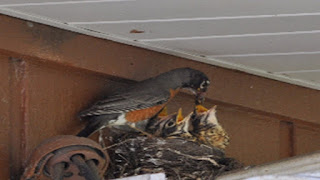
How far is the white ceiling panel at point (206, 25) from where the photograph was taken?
3182 millimetres

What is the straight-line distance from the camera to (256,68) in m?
3.97

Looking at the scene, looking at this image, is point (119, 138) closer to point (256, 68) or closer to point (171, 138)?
point (171, 138)

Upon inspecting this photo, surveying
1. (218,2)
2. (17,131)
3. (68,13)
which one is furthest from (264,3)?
(17,131)

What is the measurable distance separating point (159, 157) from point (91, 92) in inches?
14.2

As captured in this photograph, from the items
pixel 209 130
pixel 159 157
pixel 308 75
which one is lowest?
pixel 159 157

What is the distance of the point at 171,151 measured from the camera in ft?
11.9

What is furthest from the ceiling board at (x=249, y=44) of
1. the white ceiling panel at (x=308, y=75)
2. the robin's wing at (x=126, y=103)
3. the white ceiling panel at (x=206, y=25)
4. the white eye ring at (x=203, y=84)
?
the white ceiling panel at (x=308, y=75)

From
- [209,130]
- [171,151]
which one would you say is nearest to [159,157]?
[171,151]

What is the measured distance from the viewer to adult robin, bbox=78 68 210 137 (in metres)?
3.51

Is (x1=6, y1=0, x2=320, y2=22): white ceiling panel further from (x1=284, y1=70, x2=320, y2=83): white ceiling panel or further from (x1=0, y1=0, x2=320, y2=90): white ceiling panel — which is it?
(x1=284, y1=70, x2=320, y2=83): white ceiling panel

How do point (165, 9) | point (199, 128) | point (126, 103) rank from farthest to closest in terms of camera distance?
point (199, 128), point (126, 103), point (165, 9)

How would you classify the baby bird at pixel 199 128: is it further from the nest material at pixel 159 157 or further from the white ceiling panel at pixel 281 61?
the white ceiling panel at pixel 281 61

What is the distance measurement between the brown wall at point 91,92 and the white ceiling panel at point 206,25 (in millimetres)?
59

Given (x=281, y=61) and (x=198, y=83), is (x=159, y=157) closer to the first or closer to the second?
(x=198, y=83)
